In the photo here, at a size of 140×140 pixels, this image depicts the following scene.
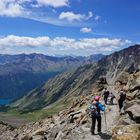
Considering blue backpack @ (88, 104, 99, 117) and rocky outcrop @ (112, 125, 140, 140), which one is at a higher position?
blue backpack @ (88, 104, 99, 117)

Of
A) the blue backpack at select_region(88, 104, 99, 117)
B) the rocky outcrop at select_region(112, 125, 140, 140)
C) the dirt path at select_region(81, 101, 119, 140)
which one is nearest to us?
the rocky outcrop at select_region(112, 125, 140, 140)

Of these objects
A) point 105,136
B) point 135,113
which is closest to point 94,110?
point 105,136

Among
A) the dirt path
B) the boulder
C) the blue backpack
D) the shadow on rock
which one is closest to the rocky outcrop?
the boulder

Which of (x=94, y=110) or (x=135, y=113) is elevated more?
(x=94, y=110)

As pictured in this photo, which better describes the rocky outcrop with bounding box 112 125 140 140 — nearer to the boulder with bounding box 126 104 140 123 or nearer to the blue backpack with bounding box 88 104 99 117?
the boulder with bounding box 126 104 140 123

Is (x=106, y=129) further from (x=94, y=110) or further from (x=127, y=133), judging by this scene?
(x=127, y=133)

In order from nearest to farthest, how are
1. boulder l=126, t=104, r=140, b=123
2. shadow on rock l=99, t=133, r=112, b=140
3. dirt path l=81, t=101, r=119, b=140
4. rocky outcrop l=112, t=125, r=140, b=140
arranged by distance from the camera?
1. rocky outcrop l=112, t=125, r=140, b=140
2. boulder l=126, t=104, r=140, b=123
3. shadow on rock l=99, t=133, r=112, b=140
4. dirt path l=81, t=101, r=119, b=140

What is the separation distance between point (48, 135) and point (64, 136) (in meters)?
5.57

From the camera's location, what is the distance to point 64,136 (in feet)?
124

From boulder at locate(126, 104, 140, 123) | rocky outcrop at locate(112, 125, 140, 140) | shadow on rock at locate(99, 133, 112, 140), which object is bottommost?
shadow on rock at locate(99, 133, 112, 140)

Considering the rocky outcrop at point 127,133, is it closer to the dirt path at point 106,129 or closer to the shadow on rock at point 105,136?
the shadow on rock at point 105,136

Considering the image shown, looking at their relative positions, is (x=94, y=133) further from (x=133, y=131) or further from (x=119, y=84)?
(x=119, y=84)

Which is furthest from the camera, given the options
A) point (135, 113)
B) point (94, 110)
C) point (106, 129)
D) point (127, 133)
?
point (106, 129)

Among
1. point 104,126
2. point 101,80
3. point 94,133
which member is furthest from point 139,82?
point 101,80
